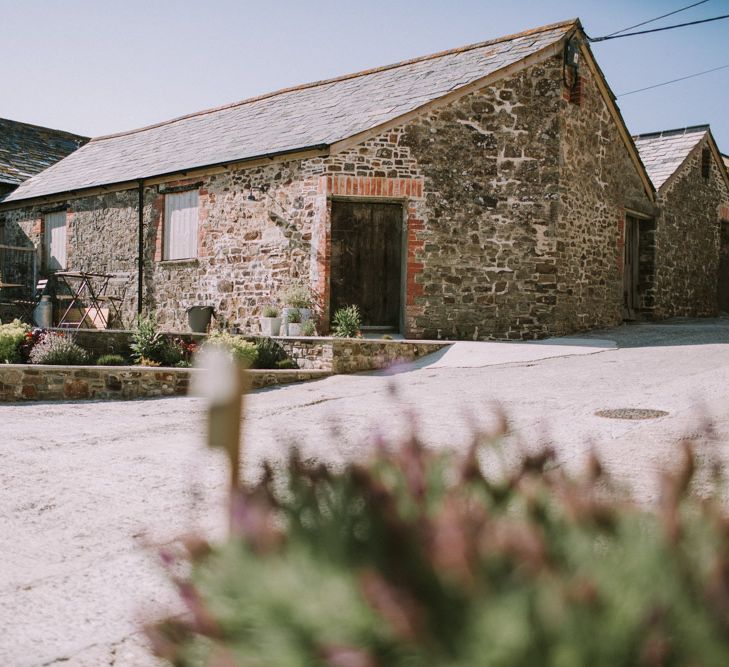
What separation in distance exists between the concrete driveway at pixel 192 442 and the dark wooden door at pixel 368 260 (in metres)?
2.33

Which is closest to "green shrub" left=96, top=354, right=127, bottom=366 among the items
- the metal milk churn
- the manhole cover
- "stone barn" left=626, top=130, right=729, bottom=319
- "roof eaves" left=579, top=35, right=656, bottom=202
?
the manhole cover

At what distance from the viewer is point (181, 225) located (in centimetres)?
1568

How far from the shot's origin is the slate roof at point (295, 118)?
44.8ft

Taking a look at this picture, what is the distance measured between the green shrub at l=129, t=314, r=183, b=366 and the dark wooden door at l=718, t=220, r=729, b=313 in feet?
50.1

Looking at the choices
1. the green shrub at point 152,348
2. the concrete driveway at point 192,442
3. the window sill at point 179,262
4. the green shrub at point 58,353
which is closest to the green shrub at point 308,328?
the green shrub at point 152,348

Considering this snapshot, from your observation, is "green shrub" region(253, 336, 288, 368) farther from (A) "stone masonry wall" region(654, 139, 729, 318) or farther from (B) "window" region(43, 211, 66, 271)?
(A) "stone masonry wall" region(654, 139, 729, 318)

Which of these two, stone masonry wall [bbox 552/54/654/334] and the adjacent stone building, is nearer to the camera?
Result: stone masonry wall [bbox 552/54/654/334]

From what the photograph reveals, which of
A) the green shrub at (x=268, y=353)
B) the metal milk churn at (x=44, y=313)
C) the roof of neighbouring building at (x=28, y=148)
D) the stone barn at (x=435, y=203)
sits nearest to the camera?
the green shrub at (x=268, y=353)

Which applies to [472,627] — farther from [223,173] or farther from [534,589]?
[223,173]

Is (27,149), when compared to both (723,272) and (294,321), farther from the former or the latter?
(723,272)

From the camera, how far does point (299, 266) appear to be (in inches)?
529

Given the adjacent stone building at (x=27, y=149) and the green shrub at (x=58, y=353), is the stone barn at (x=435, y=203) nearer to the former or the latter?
the green shrub at (x=58, y=353)

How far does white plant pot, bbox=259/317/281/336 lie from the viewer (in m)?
12.9

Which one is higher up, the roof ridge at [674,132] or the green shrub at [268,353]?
the roof ridge at [674,132]
